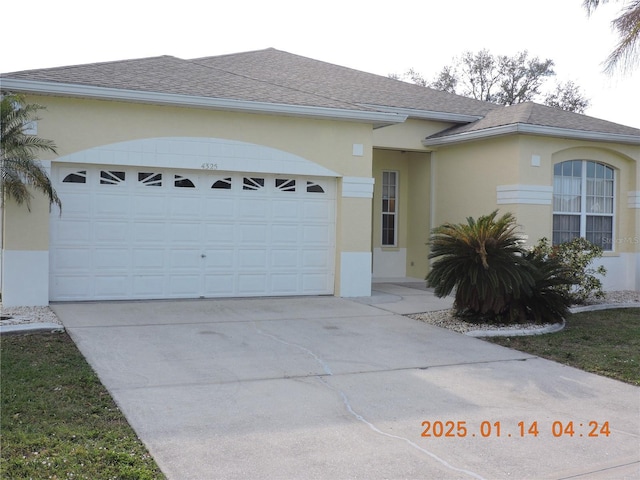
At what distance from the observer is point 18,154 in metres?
10.4

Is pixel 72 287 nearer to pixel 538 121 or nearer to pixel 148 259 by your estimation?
pixel 148 259

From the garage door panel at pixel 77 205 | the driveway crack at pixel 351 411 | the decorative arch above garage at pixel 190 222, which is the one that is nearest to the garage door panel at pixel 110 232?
the decorative arch above garage at pixel 190 222

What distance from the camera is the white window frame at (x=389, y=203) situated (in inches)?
714

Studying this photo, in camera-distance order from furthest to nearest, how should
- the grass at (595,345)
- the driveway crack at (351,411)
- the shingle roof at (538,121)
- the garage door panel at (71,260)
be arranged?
→ the shingle roof at (538,121)
the garage door panel at (71,260)
the grass at (595,345)
the driveway crack at (351,411)

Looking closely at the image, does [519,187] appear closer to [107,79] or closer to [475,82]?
[107,79]

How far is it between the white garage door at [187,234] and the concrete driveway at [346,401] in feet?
4.58

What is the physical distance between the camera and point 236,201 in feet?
42.9

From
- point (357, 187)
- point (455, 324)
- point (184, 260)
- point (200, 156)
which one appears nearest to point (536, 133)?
point (357, 187)

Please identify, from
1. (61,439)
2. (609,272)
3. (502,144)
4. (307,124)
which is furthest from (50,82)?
(609,272)

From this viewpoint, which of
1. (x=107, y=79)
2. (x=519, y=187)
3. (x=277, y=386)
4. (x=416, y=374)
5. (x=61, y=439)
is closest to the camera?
(x=61, y=439)

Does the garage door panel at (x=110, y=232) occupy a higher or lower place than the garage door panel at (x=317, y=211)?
lower

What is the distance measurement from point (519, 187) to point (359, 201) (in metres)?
3.63

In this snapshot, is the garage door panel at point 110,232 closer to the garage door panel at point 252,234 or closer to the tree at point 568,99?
the garage door panel at point 252,234
